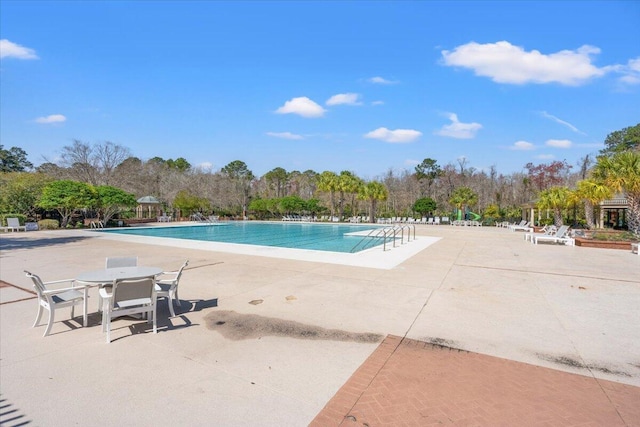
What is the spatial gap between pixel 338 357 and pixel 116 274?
10.8 ft

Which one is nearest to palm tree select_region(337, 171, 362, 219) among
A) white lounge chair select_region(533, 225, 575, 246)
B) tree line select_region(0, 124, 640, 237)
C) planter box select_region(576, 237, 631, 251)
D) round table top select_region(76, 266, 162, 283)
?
tree line select_region(0, 124, 640, 237)

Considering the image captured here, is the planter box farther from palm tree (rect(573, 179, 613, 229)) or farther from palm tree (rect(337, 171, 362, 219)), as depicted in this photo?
palm tree (rect(337, 171, 362, 219))

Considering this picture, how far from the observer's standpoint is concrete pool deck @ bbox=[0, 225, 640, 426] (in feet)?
8.77

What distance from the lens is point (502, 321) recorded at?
4.80 metres

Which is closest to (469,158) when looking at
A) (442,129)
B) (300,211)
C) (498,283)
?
(442,129)

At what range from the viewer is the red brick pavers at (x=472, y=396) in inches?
101

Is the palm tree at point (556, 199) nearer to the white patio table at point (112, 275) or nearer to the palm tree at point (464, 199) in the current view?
the palm tree at point (464, 199)

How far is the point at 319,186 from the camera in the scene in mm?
38031

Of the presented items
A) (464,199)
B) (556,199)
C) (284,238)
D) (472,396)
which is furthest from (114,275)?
(464,199)

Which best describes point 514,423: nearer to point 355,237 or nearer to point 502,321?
point 502,321

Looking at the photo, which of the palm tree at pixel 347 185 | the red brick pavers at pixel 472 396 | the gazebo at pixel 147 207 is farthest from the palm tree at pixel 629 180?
the gazebo at pixel 147 207

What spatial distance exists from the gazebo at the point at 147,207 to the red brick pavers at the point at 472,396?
36128 millimetres

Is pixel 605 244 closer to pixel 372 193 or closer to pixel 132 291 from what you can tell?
pixel 132 291

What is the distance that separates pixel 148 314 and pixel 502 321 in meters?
4.94
